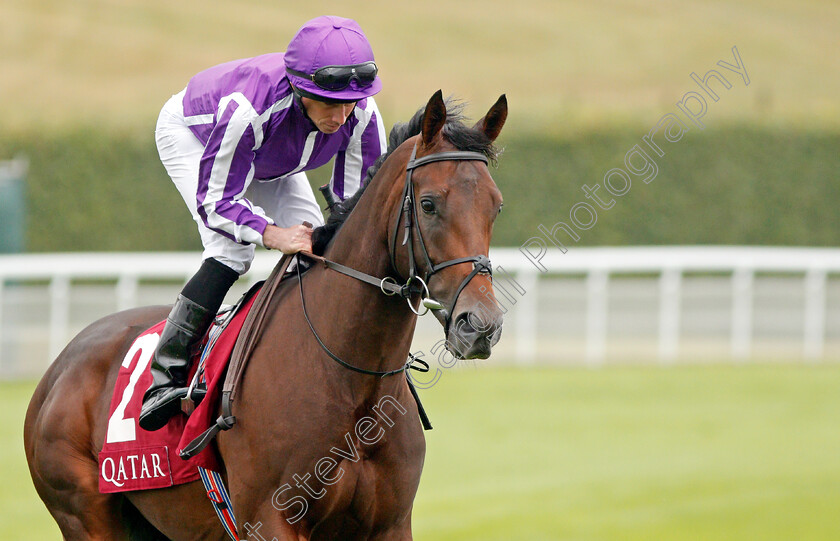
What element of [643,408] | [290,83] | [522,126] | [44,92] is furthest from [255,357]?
[44,92]

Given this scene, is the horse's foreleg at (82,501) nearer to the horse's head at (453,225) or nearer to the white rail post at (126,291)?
the horse's head at (453,225)

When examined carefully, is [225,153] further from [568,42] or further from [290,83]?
[568,42]

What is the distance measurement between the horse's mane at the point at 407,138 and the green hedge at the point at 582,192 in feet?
39.4

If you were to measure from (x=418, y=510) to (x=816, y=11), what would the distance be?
89.2 feet

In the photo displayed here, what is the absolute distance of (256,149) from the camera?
340cm

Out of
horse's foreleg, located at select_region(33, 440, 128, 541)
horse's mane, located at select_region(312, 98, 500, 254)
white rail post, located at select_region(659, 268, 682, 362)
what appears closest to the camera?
horse's mane, located at select_region(312, 98, 500, 254)

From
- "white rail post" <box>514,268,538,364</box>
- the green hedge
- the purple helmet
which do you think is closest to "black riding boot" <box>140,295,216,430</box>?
the purple helmet

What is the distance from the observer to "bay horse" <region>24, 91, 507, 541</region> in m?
2.86

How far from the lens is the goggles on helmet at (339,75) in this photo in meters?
3.21

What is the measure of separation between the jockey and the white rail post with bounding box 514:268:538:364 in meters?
8.08

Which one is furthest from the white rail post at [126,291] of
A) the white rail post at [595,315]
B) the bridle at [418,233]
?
the bridle at [418,233]

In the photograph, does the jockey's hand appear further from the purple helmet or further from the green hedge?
the green hedge

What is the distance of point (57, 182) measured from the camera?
52.1ft

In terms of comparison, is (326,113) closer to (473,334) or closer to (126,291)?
(473,334)
